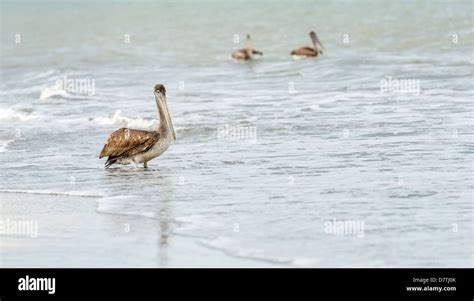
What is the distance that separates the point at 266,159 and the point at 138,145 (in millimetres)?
1421

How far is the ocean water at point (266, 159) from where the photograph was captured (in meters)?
8.66

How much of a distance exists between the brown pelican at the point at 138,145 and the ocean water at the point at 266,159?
0.52ft

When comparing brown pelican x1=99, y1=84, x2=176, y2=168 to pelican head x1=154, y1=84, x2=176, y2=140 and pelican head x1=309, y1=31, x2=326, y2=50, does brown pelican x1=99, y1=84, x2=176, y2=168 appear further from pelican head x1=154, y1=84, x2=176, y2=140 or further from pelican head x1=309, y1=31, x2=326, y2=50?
pelican head x1=309, y1=31, x2=326, y2=50

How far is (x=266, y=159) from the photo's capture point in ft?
42.4

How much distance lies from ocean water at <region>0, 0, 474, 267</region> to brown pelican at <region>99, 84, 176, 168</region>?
0.16m

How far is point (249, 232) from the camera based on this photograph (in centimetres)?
905
